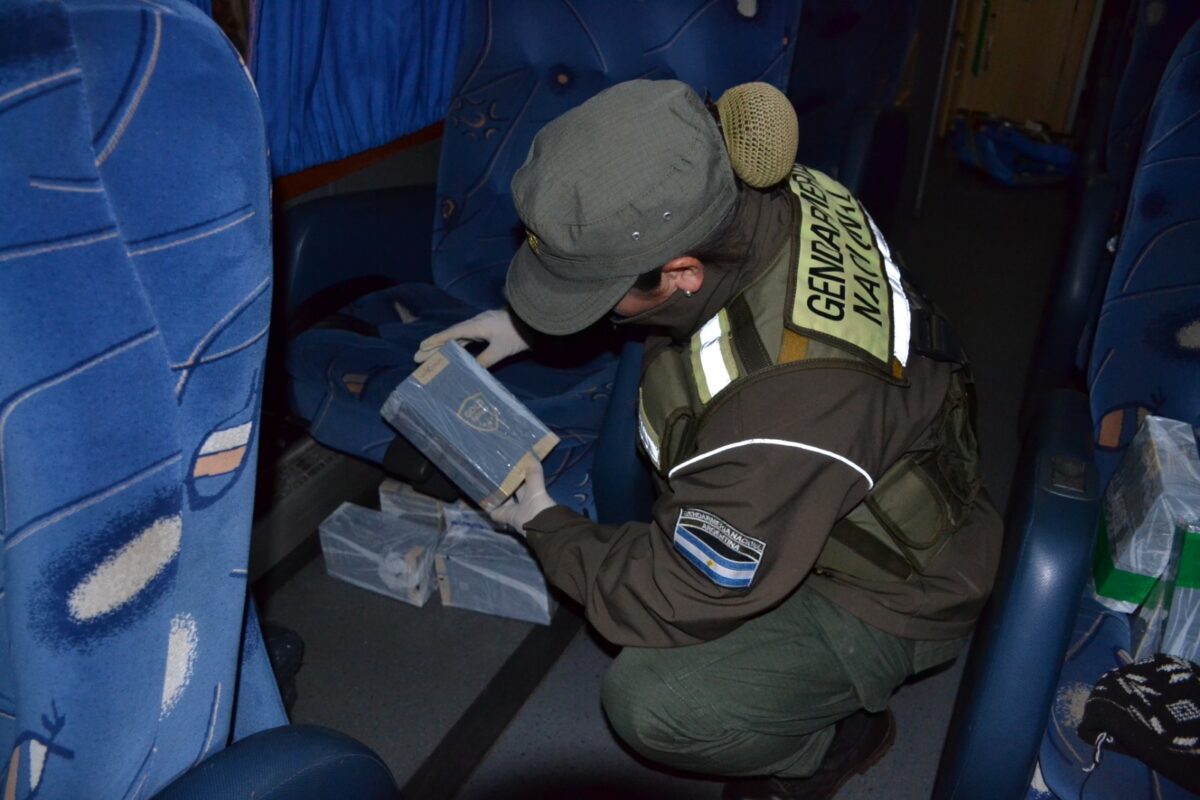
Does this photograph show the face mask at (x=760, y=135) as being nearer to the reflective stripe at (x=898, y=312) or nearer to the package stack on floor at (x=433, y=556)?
the reflective stripe at (x=898, y=312)

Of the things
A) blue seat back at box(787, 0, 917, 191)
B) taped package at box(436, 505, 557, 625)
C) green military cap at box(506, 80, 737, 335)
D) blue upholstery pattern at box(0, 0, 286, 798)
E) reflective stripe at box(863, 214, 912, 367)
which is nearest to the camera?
blue upholstery pattern at box(0, 0, 286, 798)

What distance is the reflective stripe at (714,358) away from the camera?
3.73 ft

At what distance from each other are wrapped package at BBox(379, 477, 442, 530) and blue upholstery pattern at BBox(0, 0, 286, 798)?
3.89ft

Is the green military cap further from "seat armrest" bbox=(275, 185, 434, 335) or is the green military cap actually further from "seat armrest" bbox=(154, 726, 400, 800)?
"seat armrest" bbox=(275, 185, 434, 335)

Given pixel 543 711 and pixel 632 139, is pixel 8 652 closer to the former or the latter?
pixel 632 139

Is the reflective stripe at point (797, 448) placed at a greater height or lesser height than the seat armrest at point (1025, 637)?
Answer: greater

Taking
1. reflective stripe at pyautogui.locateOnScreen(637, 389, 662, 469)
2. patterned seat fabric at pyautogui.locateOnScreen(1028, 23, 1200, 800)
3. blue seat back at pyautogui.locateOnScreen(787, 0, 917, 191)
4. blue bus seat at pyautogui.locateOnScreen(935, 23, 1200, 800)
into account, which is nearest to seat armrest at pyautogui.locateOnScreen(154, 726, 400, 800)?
reflective stripe at pyautogui.locateOnScreen(637, 389, 662, 469)

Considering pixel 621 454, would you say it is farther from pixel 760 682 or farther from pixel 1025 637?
pixel 1025 637

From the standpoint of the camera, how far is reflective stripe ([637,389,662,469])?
129 cm

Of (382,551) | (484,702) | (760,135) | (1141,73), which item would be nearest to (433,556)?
(382,551)

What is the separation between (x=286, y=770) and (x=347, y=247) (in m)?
1.41

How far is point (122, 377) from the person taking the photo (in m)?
0.63

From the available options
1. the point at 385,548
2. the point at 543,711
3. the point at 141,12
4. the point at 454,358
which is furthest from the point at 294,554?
the point at 141,12

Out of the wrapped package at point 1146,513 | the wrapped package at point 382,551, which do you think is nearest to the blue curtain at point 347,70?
the wrapped package at point 382,551
